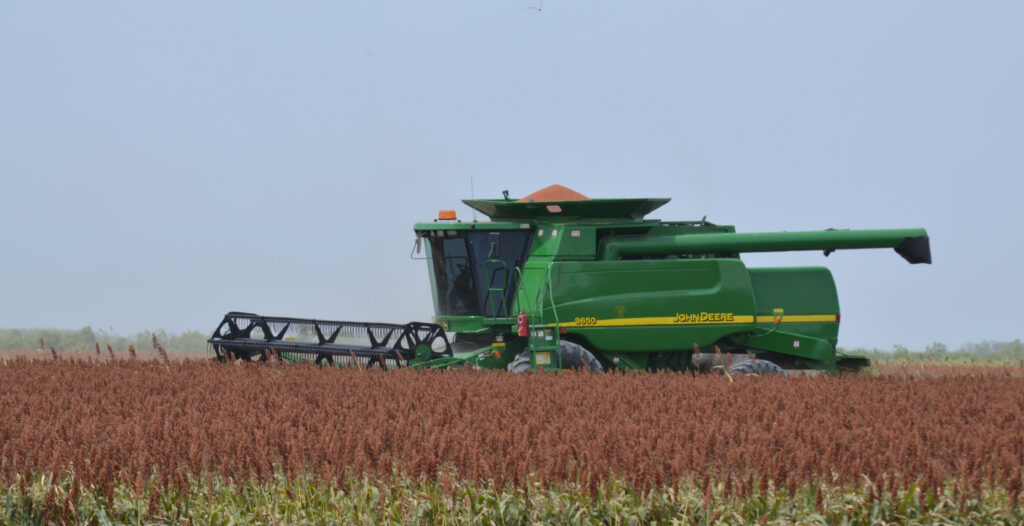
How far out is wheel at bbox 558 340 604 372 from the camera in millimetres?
12125

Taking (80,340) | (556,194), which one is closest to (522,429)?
(556,194)

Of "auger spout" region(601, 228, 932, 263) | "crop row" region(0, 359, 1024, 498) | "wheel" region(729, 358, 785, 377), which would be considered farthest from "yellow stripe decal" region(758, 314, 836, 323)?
"crop row" region(0, 359, 1024, 498)

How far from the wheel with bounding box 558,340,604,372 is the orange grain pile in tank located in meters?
2.59

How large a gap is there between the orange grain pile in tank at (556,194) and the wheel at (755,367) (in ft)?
10.5

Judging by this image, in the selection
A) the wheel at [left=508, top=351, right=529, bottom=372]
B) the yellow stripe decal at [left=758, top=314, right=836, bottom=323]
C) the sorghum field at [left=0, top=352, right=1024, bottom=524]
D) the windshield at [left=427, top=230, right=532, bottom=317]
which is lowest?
the sorghum field at [left=0, top=352, right=1024, bottom=524]

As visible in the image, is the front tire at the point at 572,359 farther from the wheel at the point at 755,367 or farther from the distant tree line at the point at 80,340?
the distant tree line at the point at 80,340

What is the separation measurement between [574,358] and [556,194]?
2990mm

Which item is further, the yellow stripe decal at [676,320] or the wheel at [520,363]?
the yellow stripe decal at [676,320]

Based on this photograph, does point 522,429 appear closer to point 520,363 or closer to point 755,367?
point 520,363

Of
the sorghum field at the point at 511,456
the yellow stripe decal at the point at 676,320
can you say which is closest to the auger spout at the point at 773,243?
the yellow stripe decal at the point at 676,320

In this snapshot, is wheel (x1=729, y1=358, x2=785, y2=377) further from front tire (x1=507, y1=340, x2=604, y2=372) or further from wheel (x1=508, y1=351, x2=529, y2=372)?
wheel (x1=508, y1=351, x2=529, y2=372)

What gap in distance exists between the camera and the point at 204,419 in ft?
25.9

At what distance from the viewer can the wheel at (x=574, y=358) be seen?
12.1 m

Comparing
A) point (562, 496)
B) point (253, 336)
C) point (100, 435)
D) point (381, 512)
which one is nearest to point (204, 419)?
point (100, 435)
